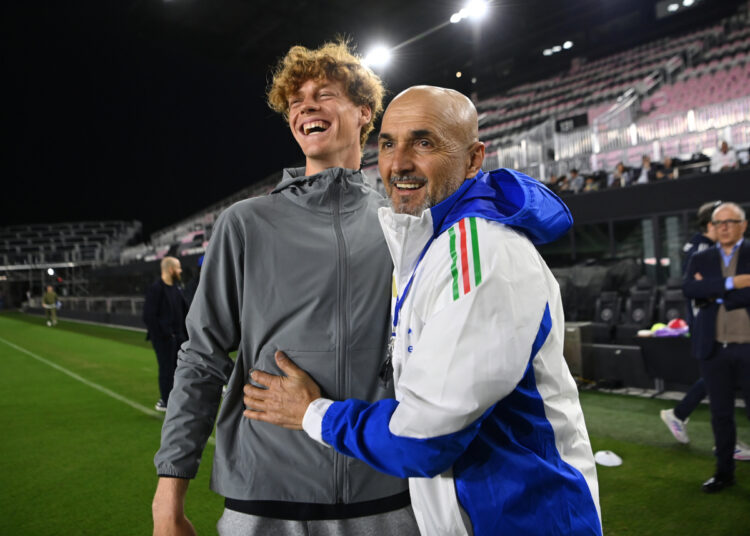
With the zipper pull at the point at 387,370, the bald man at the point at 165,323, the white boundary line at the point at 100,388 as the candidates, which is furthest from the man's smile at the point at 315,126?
the white boundary line at the point at 100,388

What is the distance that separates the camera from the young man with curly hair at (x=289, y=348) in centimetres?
145

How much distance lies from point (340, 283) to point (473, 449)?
1.76 ft

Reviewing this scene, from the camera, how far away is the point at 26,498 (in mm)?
4555

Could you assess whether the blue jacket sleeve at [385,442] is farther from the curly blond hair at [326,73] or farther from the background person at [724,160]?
the background person at [724,160]

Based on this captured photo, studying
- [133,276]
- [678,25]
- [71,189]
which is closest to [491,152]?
[678,25]

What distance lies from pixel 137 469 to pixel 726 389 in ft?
15.3

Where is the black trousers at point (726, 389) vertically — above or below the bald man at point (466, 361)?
below

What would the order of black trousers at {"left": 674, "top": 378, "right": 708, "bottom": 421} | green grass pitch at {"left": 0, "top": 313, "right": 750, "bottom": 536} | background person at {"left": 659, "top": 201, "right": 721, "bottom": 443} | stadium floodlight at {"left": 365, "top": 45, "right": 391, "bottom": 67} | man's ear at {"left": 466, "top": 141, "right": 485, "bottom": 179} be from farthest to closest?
stadium floodlight at {"left": 365, "top": 45, "right": 391, "bottom": 67}
black trousers at {"left": 674, "top": 378, "right": 708, "bottom": 421}
background person at {"left": 659, "top": 201, "right": 721, "bottom": 443}
green grass pitch at {"left": 0, "top": 313, "right": 750, "bottom": 536}
man's ear at {"left": 466, "top": 141, "right": 485, "bottom": 179}

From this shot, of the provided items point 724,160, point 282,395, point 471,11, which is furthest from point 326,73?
point 471,11

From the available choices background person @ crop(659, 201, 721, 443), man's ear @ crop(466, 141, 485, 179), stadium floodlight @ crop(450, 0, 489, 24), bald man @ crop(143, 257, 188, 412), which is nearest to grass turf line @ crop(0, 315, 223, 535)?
bald man @ crop(143, 257, 188, 412)

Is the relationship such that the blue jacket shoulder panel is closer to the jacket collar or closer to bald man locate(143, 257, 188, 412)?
the jacket collar

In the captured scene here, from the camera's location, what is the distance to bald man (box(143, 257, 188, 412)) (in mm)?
6977

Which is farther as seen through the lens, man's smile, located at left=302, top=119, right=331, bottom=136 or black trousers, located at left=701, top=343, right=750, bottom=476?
black trousers, located at left=701, top=343, right=750, bottom=476

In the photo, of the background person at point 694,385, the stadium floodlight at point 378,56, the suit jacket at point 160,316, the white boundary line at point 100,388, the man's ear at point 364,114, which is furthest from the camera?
the stadium floodlight at point 378,56
